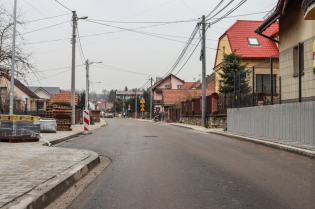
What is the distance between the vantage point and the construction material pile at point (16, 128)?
10977 mm

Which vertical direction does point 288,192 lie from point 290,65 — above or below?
below

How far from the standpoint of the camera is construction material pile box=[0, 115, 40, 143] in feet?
36.0

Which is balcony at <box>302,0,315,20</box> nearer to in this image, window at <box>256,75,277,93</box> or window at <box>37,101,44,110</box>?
window at <box>256,75,277,93</box>

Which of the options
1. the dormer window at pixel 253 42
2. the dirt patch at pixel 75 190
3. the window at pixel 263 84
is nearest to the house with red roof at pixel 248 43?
the dormer window at pixel 253 42

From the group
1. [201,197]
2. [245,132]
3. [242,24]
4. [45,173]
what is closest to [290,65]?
[245,132]

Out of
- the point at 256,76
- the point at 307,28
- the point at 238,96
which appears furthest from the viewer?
the point at 238,96

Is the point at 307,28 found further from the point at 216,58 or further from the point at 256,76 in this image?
the point at 216,58

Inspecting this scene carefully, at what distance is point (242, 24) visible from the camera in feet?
110

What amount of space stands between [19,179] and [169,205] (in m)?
2.54

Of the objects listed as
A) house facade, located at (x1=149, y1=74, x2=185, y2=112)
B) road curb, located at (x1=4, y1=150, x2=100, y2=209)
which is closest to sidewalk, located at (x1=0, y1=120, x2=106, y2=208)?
road curb, located at (x1=4, y1=150, x2=100, y2=209)

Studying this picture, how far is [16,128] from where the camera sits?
11.0m

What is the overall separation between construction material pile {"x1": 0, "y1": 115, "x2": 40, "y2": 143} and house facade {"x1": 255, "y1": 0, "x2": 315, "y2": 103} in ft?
31.4

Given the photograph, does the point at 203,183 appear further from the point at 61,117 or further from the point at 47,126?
the point at 61,117

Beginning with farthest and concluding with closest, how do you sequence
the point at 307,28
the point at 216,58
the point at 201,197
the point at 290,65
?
the point at 216,58, the point at 307,28, the point at 290,65, the point at 201,197
